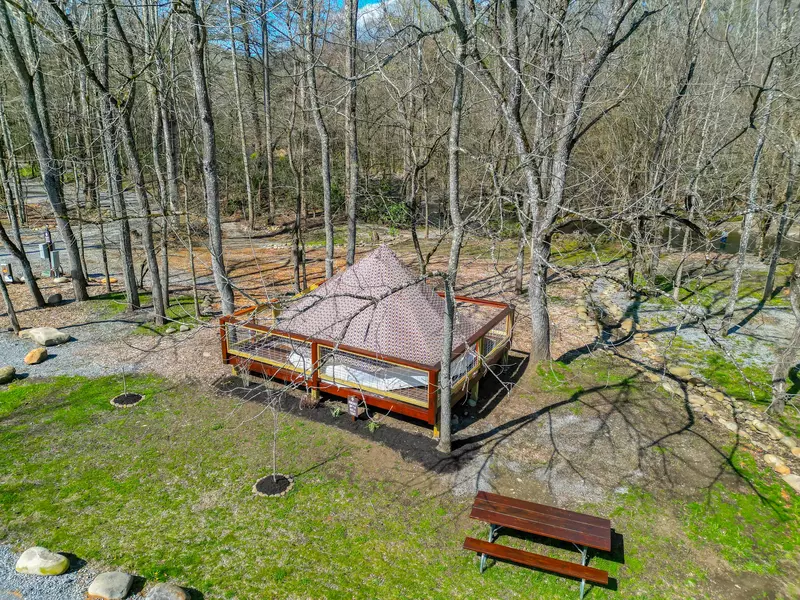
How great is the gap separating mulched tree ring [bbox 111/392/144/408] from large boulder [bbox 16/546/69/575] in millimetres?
3195

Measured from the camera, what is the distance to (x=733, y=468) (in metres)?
6.39

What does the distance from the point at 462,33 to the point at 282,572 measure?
19.0 feet

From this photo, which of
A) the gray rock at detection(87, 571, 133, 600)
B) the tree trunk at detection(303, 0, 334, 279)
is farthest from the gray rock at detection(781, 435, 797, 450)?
the tree trunk at detection(303, 0, 334, 279)

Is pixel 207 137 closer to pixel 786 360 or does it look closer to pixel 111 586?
pixel 111 586

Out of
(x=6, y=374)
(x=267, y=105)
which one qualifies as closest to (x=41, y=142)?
(x=6, y=374)

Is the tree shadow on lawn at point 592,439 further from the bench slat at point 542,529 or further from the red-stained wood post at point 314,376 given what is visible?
the bench slat at point 542,529

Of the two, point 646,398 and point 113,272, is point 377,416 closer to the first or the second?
point 646,398

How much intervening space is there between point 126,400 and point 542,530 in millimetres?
6621

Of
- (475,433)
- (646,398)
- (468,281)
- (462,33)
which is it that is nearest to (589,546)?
(475,433)

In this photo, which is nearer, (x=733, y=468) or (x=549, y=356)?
(x=733, y=468)

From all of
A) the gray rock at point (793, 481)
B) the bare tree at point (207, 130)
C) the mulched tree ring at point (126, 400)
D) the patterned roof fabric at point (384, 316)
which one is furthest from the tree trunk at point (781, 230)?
the mulched tree ring at point (126, 400)

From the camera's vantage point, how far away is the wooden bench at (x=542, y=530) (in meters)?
4.66

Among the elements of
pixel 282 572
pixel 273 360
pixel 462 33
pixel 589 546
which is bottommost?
pixel 282 572

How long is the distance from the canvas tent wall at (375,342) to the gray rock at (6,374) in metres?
3.71
